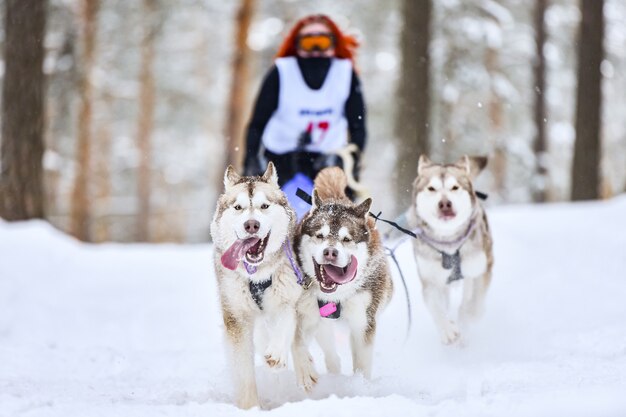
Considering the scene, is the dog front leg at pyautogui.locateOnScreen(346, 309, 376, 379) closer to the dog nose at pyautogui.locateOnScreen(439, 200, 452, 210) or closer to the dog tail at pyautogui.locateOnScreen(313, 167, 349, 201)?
the dog tail at pyautogui.locateOnScreen(313, 167, 349, 201)

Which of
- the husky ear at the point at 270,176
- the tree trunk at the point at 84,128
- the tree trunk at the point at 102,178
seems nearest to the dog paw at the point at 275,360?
the husky ear at the point at 270,176

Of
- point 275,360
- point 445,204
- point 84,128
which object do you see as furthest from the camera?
point 84,128

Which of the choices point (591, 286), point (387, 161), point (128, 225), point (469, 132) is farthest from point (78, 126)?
point (591, 286)

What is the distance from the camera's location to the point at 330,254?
3.33 metres

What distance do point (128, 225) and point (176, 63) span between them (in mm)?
→ 6099

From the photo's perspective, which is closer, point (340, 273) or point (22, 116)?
point (340, 273)

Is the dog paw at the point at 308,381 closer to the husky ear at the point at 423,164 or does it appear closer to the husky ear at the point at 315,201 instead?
the husky ear at the point at 315,201

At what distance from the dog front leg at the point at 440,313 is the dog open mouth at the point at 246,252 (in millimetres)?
1699

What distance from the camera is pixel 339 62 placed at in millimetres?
4938

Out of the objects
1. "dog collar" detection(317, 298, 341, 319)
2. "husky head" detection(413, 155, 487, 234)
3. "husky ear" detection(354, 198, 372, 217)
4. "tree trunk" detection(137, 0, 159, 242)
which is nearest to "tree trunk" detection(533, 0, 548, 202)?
"tree trunk" detection(137, 0, 159, 242)

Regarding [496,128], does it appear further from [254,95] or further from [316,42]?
[316,42]

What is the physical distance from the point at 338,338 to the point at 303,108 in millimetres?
1783

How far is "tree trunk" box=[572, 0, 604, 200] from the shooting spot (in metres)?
9.73

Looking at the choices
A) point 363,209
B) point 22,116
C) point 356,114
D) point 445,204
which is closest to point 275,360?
point 363,209
